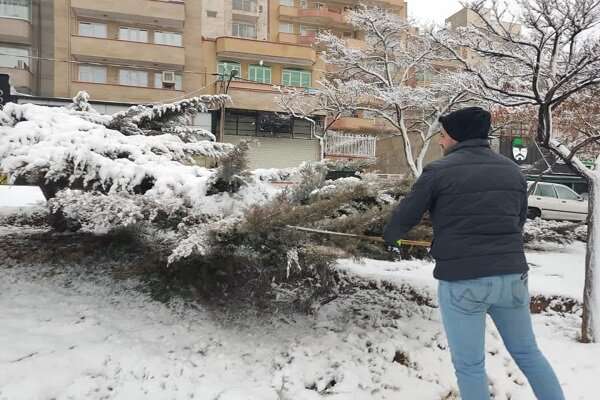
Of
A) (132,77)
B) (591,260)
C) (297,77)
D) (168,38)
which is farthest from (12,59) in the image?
(591,260)

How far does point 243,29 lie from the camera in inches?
1363

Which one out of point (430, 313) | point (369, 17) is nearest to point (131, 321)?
point (430, 313)

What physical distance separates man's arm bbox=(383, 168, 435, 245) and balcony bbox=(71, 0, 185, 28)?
82.0 ft

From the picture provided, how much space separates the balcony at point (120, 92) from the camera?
2214 centimetres

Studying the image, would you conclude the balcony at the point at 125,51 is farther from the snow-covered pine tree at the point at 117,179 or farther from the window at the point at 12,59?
the snow-covered pine tree at the point at 117,179

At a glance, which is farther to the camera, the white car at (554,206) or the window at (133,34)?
the window at (133,34)

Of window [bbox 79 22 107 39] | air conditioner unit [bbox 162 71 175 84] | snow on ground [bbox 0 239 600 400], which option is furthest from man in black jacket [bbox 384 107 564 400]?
window [bbox 79 22 107 39]

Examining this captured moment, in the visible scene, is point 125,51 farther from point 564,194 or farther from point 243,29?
point 564,194

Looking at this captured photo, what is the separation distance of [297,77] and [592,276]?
25438 mm

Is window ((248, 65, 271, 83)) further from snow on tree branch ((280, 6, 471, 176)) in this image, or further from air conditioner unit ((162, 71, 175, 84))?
snow on tree branch ((280, 6, 471, 176))

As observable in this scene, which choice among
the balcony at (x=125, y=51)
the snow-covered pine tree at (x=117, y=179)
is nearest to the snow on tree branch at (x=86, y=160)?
the snow-covered pine tree at (x=117, y=179)

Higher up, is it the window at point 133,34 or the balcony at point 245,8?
the balcony at point 245,8

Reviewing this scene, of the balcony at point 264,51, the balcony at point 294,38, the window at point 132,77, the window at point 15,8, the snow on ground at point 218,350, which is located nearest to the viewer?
the snow on ground at point 218,350

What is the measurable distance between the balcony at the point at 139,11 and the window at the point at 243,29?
32.4 feet
